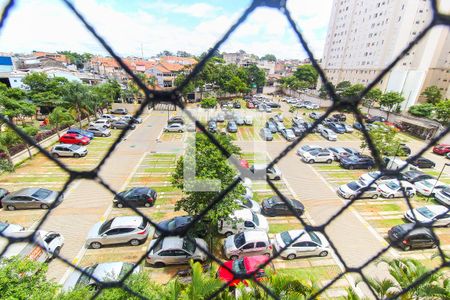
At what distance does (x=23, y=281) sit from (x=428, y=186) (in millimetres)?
8753

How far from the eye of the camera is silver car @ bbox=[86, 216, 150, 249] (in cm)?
446

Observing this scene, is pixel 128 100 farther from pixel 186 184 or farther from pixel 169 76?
pixel 186 184

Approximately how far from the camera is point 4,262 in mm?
2168

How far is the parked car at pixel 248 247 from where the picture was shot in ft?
14.3

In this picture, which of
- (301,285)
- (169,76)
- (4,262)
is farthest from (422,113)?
(169,76)

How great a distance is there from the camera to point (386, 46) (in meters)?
16.6

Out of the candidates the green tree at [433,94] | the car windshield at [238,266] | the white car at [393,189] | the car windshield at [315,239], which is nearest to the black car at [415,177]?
the white car at [393,189]

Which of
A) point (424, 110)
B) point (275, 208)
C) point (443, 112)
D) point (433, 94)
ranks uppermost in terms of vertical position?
point (433, 94)

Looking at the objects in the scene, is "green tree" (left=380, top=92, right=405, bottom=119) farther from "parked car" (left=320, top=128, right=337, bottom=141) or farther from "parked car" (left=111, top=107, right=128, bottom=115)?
"parked car" (left=111, top=107, right=128, bottom=115)

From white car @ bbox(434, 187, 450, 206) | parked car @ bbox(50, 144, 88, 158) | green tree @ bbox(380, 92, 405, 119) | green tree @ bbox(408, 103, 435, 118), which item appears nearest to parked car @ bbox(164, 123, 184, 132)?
parked car @ bbox(50, 144, 88, 158)

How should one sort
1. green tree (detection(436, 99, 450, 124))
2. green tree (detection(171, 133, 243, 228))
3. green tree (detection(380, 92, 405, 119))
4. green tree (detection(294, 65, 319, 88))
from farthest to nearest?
green tree (detection(294, 65, 319, 88)) → green tree (detection(380, 92, 405, 119)) → green tree (detection(436, 99, 450, 124)) → green tree (detection(171, 133, 243, 228))

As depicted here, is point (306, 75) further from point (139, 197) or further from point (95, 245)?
point (95, 245)

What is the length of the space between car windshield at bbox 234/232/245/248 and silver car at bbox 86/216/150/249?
1643mm

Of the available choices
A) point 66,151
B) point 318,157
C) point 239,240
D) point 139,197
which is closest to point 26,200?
point 139,197
